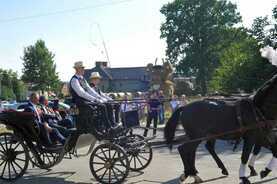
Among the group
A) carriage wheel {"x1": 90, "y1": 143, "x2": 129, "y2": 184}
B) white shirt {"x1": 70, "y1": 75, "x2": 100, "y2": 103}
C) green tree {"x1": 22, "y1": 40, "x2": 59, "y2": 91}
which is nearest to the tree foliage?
green tree {"x1": 22, "y1": 40, "x2": 59, "y2": 91}

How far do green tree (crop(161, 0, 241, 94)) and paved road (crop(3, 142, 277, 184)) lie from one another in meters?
45.0

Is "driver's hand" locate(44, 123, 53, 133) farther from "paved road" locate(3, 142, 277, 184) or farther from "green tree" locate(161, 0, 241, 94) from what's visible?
"green tree" locate(161, 0, 241, 94)

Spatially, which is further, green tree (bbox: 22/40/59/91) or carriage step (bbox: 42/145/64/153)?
green tree (bbox: 22/40/59/91)

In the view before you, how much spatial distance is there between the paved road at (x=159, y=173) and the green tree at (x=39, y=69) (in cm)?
4126

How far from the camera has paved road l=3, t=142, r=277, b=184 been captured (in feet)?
28.2

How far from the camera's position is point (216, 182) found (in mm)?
8203

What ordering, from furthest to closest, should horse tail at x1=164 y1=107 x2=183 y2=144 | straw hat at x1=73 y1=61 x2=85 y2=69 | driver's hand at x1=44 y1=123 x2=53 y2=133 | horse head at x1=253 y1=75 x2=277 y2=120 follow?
driver's hand at x1=44 y1=123 x2=53 y2=133 → straw hat at x1=73 y1=61 x2=85 y2=69 → horse tail at x1=164 y1=107 x2=183 y2=144 → horse head at x1=253 y1=75 x2=277 y2=120

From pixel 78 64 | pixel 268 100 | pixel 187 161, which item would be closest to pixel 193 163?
pixel 187 161

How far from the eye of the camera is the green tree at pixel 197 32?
2216 inches

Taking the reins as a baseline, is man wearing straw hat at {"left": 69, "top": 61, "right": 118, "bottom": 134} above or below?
above

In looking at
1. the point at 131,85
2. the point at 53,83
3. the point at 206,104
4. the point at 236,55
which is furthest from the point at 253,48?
the point at 131,85

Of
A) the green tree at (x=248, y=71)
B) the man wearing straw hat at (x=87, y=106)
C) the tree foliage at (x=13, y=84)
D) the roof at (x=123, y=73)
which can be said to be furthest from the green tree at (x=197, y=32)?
the man wearing straw hat at (x=87, y=106)

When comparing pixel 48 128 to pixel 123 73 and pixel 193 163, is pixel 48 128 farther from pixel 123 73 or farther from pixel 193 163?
pixel 123 73

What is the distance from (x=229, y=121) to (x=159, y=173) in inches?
80.9
